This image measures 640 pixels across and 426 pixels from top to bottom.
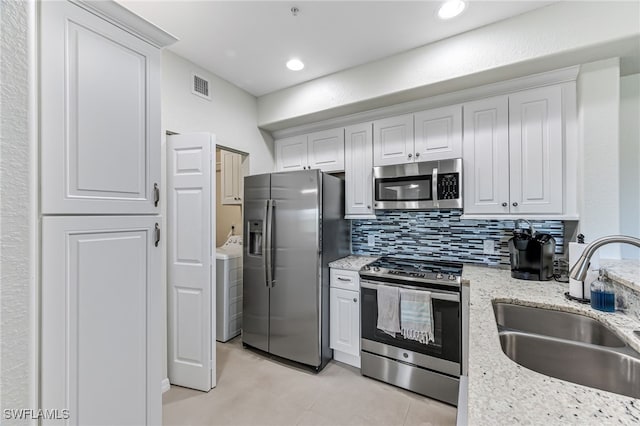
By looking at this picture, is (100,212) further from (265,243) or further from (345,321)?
(345,321)

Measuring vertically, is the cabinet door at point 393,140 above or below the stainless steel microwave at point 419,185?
above

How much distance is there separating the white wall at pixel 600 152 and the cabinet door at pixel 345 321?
1.81 m

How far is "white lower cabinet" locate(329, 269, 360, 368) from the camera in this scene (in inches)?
97.1

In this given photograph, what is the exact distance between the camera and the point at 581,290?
1.40 m

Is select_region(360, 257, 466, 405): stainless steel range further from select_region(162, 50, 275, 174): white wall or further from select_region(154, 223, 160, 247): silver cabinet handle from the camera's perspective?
select_region(162, 50, 275, 174): white wall

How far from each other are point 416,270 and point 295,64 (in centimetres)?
219

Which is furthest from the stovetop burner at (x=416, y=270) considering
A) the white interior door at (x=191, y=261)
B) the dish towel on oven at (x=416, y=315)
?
the white interior door at (x=191, y=261)

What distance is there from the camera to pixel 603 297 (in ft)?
4.08

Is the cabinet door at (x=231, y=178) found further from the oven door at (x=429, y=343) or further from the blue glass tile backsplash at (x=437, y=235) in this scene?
the oven door at (x=429, y=343)

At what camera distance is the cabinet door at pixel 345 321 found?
2465 mm

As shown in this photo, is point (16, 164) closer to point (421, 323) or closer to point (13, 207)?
point (13, 207)

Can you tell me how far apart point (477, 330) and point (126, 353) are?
57.7 inches

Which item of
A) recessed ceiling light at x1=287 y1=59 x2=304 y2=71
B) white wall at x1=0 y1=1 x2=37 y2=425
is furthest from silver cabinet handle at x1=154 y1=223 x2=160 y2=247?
recessed ceiling light at x1=287 y1=59 x2=304 y2=71

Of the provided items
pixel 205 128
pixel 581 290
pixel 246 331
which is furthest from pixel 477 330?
pixel 205 128
